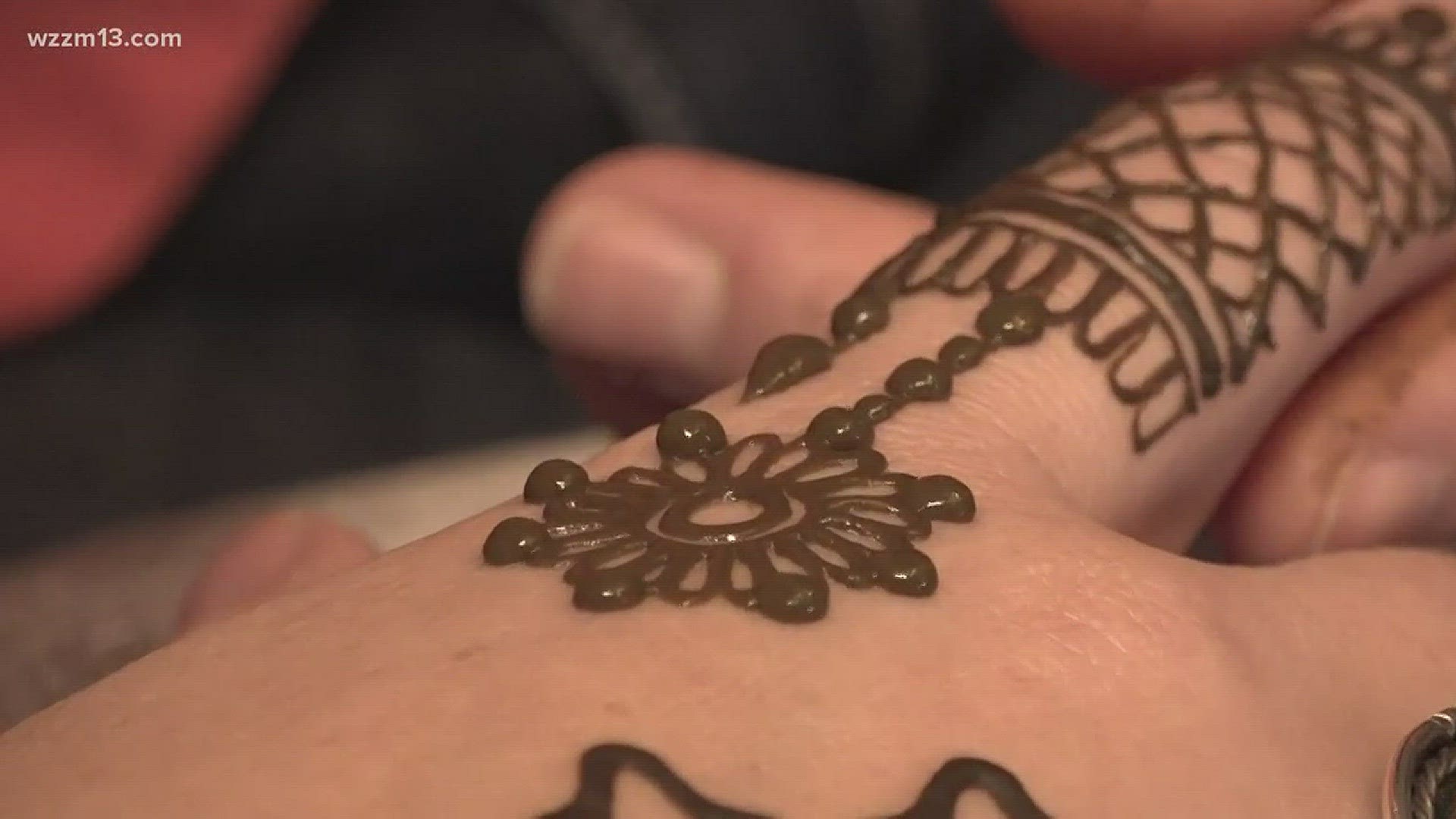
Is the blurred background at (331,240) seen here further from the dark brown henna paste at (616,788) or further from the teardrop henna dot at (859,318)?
the dark brown henna paste at (616,788)

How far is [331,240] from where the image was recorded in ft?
3.31

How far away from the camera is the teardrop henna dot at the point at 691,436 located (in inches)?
17.7

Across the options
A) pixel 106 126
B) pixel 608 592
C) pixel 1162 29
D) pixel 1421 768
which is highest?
pixel 106 126

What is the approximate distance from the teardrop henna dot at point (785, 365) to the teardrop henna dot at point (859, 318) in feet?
0.05

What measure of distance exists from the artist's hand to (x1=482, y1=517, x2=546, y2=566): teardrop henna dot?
195 millimetres

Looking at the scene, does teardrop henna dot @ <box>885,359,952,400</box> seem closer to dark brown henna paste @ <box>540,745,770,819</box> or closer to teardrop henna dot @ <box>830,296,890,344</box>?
teardrop henna dot @ <box>830,296,890,344</box>

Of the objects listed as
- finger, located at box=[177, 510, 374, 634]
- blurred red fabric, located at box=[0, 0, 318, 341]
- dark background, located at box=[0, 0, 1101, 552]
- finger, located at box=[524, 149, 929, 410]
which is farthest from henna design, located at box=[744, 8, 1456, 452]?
blurred red fabric, located at box=[0, 0, 318, 341]

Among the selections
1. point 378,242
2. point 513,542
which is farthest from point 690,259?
point 378,242

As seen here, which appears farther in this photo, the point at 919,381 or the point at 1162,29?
the point at 1162,29

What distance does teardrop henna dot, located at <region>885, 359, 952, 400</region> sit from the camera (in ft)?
1.57

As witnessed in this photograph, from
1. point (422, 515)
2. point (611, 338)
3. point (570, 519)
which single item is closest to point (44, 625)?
point (422, 515)

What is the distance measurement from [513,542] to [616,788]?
9 cm

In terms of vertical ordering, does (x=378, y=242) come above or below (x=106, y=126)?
below

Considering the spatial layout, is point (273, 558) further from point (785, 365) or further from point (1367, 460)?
point (1367, 460)
